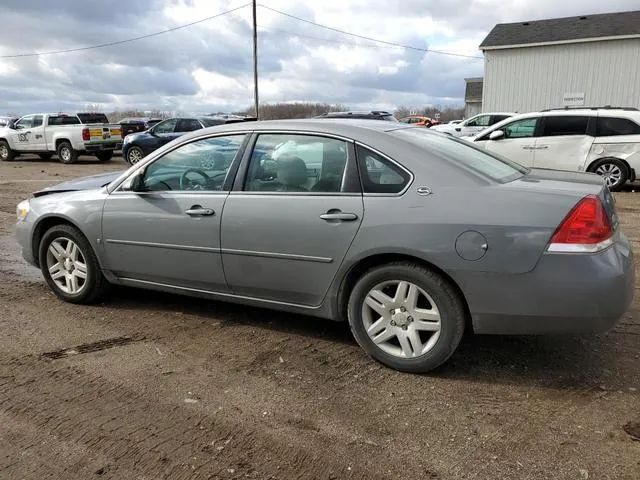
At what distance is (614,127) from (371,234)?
10069mm

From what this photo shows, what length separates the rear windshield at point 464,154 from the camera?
3.57 m

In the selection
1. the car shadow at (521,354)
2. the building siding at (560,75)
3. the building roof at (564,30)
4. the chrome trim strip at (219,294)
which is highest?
the building roof at (564,30)

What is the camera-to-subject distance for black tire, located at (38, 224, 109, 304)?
15.2 ft

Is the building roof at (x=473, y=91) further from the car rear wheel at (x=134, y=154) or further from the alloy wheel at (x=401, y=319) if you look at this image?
the alloy wheel at (x=401, y=319)

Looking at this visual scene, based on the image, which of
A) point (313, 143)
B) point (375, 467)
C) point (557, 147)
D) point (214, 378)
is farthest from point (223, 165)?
point (557, 147)

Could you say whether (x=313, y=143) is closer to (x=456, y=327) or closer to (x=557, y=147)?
(x=456, y=327)

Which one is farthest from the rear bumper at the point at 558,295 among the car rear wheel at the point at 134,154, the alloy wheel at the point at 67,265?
the car rear wheel at the point at 134,154

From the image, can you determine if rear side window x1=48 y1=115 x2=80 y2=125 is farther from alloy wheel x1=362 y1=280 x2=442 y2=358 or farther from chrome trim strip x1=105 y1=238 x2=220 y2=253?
alloy wheel x1=362 y1=280 x2=442 y2=358

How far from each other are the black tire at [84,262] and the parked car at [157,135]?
1298 centimetres

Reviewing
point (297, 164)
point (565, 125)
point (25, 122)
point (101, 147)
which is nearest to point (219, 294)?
point (297, 164)

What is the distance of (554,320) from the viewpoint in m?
3.17

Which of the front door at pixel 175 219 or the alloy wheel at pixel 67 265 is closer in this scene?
the front door at pixel 175 219

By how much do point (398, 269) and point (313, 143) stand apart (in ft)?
3.48

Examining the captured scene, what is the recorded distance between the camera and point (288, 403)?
321cm
